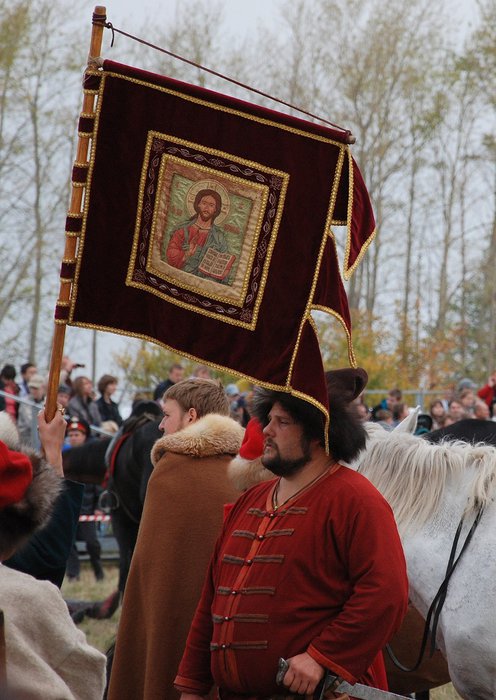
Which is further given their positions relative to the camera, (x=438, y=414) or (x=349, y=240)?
(x=438, y=414)

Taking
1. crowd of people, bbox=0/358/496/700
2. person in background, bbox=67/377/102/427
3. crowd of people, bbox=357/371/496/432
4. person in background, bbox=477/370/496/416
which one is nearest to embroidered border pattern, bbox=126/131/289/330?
crowd of people, bbox=0/358/496/700

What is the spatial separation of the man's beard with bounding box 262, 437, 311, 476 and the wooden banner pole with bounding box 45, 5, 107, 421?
81 cm

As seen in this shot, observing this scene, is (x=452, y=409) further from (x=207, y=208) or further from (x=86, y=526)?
(x=207, y=208)

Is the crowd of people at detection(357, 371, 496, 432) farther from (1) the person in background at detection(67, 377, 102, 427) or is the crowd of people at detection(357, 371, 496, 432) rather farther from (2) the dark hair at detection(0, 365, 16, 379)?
(2) the dark hair at detection(0, 365, 16, 379)

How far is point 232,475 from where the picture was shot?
4.93m

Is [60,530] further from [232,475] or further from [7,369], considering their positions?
[7,369]

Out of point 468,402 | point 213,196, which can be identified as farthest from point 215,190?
point 468,402

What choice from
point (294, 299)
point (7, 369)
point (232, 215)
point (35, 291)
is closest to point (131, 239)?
point (232, 215)

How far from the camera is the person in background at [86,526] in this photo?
1172 cm

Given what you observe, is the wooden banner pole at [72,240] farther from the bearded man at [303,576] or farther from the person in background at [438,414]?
the person in background at [438,414]

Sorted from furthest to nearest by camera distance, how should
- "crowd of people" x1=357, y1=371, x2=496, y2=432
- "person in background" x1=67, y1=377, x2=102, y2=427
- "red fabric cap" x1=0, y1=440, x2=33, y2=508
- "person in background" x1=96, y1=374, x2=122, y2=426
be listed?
1. "person in background" x1=96, y1=374, x2=122, y2=426
2. "crowd of people" x1=357, y1=371, x2=496, y2=432
3. "person in background" x1=67, y1=377, x2=102, y2=427
4. "red fabric cap" x1=0, y1=440, x2=33, y2=508

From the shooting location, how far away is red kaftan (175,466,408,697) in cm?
356

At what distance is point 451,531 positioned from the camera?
4.82 m

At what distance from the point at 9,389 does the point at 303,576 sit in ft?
32.8
